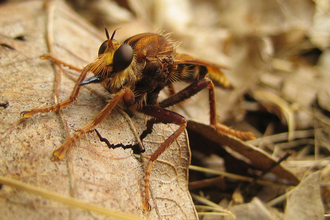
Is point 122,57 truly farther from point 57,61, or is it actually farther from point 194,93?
point 194,93

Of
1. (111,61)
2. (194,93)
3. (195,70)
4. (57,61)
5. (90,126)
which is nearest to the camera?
(90,126)

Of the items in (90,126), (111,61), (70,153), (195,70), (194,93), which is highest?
(195,70)

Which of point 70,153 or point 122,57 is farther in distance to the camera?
point 122,57

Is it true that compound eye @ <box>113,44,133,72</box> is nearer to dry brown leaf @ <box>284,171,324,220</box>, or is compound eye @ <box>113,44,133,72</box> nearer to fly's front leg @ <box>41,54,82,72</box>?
fly's front leg @ <box>41,54,82,72</box>

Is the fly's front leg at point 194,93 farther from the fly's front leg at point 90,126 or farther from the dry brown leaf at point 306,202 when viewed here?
the dry brown leaf at point 306,202

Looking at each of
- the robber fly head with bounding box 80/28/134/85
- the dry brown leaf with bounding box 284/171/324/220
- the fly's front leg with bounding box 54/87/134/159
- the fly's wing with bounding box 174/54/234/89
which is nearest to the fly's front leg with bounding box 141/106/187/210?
the fly's front leg with bounding box 54/87/134/159

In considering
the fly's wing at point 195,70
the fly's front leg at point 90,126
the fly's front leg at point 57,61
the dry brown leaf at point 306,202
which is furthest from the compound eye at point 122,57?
the dry brown leaf at point 306,202

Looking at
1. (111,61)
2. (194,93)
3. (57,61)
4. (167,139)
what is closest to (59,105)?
(111,61)
